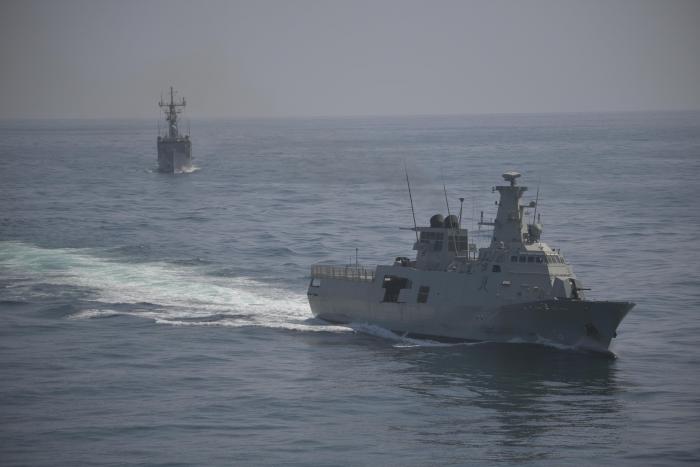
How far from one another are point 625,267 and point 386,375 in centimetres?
2691

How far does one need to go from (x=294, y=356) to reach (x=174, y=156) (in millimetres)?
105187

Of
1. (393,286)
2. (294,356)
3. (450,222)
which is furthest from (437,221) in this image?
(294,356)

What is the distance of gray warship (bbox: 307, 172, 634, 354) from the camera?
4850 centimetres

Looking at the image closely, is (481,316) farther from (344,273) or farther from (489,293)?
(344,273)

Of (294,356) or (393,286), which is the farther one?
(393,286)

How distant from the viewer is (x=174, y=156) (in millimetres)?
150875

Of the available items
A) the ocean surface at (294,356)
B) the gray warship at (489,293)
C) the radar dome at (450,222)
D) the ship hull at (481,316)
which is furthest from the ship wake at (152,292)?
the radar dome at (450,222)

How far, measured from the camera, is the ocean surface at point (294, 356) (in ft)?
122

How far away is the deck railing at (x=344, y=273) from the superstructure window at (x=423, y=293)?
3.57m

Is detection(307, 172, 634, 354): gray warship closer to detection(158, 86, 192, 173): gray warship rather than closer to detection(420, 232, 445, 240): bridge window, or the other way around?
detection(420, 232, 445, 240): bridge window

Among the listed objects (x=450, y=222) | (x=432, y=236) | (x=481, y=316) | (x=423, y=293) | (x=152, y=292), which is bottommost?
(x=152, y=292)

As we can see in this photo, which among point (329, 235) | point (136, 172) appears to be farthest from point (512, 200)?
point (136, 172)

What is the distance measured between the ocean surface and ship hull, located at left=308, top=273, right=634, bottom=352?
2.40 feet

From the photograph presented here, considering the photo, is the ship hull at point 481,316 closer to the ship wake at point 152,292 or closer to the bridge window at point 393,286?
the bridge window at point 393,286
